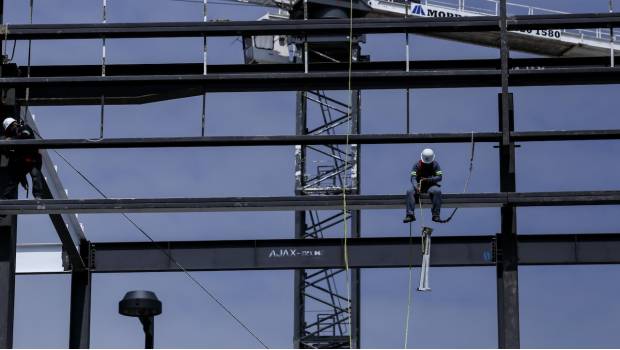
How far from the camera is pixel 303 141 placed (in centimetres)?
2659

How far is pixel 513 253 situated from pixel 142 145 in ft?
23.7

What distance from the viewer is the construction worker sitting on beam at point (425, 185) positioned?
25.2 m

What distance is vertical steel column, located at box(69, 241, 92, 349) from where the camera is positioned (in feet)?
100

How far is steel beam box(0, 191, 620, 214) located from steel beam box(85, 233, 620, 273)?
3413 mm

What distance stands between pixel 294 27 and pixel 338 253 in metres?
5.84

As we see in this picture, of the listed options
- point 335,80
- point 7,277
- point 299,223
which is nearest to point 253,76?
point 335,80

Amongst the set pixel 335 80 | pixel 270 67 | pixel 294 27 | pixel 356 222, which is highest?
pixel 294 27

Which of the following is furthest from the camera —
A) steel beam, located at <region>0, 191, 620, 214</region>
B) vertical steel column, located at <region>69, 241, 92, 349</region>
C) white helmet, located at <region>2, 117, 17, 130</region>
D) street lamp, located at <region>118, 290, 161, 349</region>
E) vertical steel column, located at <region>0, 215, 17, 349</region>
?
vertical steel column, located at <region>69, 241, 92, 349</region>

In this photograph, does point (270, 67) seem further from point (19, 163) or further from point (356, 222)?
point (356, 222)

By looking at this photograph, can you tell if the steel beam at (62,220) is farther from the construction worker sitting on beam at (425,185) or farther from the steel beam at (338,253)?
the construction worker sitting on beam at (425,185)

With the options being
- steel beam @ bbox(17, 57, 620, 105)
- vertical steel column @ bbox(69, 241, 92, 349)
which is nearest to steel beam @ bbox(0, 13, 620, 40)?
steel beam @ bbox(17, 57, 620, 105)

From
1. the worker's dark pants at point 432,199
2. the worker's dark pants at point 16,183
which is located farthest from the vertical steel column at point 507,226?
the worker's dark pants at point 16,183

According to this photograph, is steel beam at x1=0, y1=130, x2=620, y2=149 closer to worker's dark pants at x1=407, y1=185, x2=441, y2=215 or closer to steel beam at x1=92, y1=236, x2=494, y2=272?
worker's dark pants at x1=407, y1=185, x2=441, y2=215

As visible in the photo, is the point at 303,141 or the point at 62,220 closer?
the point at 303,141
